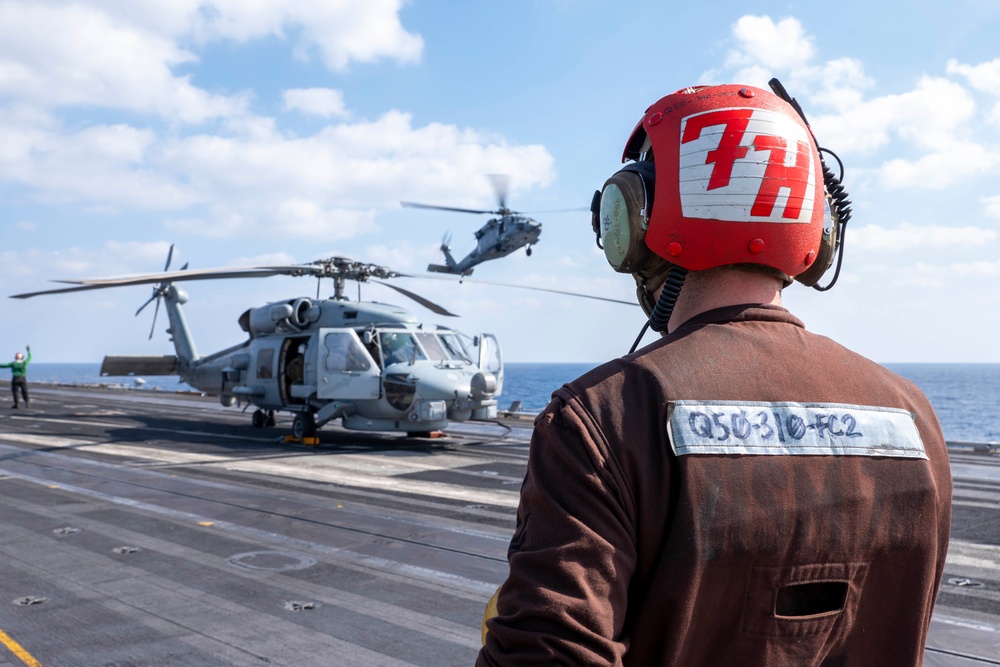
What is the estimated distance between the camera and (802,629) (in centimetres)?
132

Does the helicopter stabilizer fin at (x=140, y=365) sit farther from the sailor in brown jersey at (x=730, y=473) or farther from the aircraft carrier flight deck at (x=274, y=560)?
the sailor in brown jersey at (x=730, y=473)

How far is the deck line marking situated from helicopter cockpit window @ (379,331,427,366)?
389 inches

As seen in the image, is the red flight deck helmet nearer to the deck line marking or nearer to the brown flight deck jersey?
the brown flight deck jersey

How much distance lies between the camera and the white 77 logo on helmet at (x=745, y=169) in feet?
4.90

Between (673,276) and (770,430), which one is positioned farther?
(673,276)

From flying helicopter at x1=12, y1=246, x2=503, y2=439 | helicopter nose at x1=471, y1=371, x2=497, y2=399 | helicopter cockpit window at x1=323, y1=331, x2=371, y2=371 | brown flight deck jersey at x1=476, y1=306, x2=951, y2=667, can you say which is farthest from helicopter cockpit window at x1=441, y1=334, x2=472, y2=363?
brown flight deck jersey at x1=476, y1=306, x2=951, y2=667

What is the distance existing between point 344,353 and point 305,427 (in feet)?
6.16

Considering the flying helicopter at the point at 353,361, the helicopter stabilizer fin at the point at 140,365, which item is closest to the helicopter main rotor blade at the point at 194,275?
the flying helicopter at the point at 353,361

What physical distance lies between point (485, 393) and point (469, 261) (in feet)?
35.0

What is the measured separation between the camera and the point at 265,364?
16062 mm

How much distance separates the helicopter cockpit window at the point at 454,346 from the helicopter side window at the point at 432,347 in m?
0.15

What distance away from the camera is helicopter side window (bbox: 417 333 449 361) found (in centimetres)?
1434

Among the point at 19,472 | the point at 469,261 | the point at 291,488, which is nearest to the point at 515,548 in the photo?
the point at 291,488

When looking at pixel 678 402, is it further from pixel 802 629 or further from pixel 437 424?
pixel 437 424
